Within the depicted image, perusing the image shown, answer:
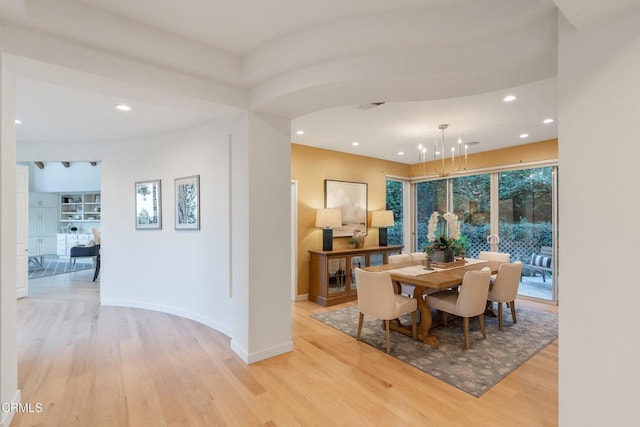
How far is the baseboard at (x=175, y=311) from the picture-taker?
3.53 meters

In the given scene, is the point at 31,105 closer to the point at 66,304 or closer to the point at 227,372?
the point at 66,304

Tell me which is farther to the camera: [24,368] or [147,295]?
[147,295]

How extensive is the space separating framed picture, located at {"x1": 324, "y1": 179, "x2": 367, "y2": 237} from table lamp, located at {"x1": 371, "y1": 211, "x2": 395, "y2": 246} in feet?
0.65

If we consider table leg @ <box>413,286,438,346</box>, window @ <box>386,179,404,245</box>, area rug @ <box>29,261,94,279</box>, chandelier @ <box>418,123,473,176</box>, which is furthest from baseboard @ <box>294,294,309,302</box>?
area rug @ <box>29,261,94,279</box>

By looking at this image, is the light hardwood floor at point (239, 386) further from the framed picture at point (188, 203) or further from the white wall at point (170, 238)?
the framed picture at point (188, 203)

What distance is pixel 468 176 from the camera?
19.4 feet

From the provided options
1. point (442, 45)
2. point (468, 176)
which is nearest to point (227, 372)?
point (442, 45)

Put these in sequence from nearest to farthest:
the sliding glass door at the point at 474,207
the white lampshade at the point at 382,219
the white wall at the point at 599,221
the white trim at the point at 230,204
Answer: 1. the white wall at the point at 599,221
2. the white trim at the point at 230,204
3. the sliding glass door at the point at 474,207
4. the white lampshade at the point at 382,219

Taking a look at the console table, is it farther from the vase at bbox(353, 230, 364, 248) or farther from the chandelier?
the chandelier

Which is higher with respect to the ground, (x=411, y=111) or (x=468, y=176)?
(x=411, y=111)

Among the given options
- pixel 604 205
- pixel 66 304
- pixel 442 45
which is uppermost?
pixel 442 45

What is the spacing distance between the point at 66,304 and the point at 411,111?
591 cm

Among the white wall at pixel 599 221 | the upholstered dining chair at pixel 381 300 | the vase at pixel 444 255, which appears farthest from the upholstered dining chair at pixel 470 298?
the white wall at pixel 599 221

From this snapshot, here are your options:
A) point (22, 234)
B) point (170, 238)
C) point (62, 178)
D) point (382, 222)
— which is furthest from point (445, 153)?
point (62, 178)
